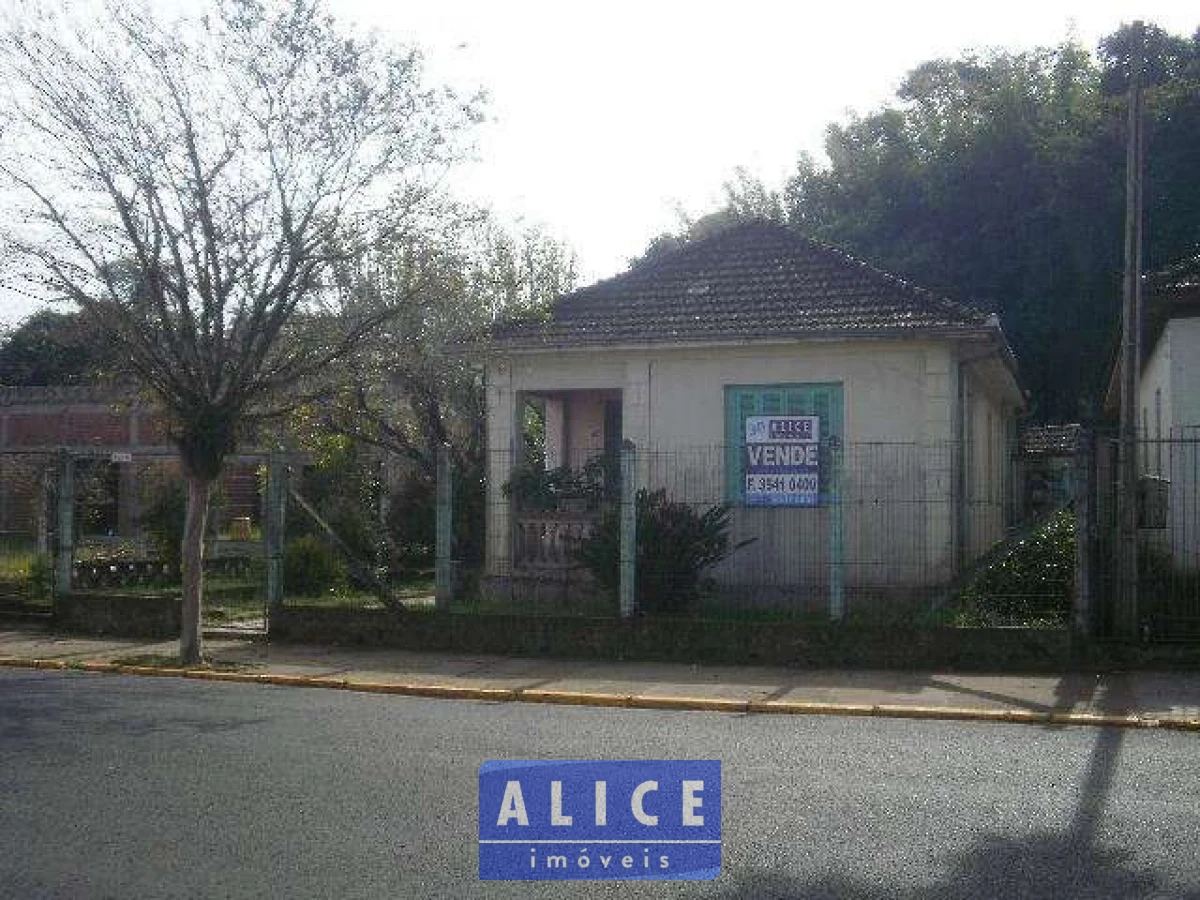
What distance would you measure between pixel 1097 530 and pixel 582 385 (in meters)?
7.14

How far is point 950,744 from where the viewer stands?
9.07 meters

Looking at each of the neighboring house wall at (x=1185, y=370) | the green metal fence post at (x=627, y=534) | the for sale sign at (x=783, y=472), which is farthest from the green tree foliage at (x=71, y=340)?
the neighboring house wall at (x=1185, y=370)

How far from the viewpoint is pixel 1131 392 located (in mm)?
13203

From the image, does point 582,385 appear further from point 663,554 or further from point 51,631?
point 51,631

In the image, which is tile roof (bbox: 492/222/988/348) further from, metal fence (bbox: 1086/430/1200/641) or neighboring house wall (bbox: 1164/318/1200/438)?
metal fence (bbox: 1086/430/1200/641)

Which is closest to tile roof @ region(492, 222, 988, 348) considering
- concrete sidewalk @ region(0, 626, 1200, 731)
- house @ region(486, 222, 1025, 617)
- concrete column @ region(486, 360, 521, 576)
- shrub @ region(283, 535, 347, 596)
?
house @ region(486, 222, 1025, 617)

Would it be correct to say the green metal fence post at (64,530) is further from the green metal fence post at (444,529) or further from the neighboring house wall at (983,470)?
the neighboring house wall at (983,470)

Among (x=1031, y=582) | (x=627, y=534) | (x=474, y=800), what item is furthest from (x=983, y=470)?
(x=474, y=800)

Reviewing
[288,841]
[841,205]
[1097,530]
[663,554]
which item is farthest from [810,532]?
[841,205]

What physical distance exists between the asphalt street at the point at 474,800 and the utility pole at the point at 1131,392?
3.03m

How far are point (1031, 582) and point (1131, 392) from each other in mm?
2107

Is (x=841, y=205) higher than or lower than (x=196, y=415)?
higher

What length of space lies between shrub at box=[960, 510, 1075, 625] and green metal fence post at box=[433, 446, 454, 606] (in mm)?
5342

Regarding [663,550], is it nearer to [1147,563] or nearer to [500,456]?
[500,456]
